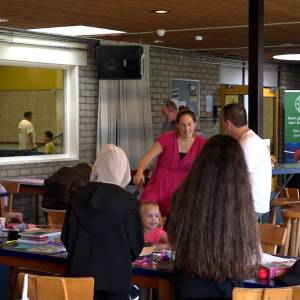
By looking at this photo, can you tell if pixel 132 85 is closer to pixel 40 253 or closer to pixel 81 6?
pixel 81 6

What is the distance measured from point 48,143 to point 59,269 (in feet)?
21.3

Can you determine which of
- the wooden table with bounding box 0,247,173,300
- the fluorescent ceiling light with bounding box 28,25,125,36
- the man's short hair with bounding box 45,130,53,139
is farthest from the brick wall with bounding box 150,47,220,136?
the wooden table with bounding box 0,247,173,300

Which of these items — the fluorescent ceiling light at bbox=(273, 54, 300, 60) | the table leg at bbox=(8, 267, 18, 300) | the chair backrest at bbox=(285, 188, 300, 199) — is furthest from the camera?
the fluorescent ceiling light at bbox=(273, 54, 300, 60)

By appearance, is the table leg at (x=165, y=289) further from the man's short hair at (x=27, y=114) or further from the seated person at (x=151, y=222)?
the man's short hair at (x=27, y=114)

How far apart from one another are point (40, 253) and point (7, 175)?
18.3 feet

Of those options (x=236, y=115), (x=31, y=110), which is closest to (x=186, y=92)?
(x=31, y=110)

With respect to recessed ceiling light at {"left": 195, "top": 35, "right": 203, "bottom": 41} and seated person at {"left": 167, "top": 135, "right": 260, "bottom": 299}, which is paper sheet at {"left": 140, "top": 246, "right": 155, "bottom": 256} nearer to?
seated person at {"left": 167, "top": 135, "right": 260, "bottom": 299}

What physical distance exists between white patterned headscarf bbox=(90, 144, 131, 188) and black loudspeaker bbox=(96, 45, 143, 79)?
5.45 m

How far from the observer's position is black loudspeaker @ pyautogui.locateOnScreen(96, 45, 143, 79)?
1048cm

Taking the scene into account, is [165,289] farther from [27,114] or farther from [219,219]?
[27,114]

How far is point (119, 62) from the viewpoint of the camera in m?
10.7

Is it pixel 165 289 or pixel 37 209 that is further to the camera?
pixel 37 209

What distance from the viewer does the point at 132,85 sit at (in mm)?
11641

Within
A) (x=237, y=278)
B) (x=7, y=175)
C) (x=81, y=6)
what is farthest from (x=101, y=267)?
(x=7, y=175)
